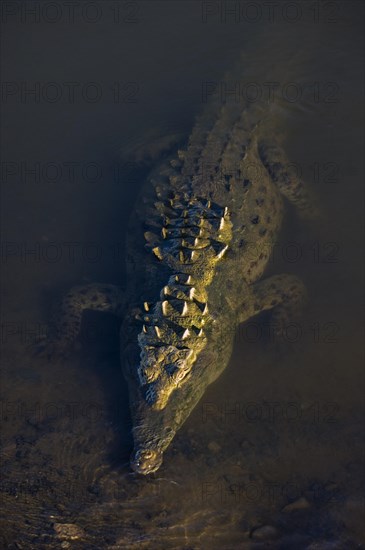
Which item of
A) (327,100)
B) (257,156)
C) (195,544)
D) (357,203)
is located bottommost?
(195,544)

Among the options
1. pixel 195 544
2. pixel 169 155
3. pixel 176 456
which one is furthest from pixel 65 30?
pixel 195 544

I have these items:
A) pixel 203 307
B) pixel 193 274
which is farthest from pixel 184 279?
pixel 203 307

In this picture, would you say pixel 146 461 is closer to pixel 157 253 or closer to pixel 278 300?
pixel 157 253

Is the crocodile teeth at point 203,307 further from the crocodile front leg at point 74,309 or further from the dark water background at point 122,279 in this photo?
the crocodile front leg at point 74,309

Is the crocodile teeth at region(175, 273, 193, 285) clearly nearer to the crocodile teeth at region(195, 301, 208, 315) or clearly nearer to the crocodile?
the crocodile

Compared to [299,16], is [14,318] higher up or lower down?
lower down

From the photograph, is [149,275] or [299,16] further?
[299,16]

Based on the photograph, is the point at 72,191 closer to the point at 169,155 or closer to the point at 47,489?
the point at 169,155
